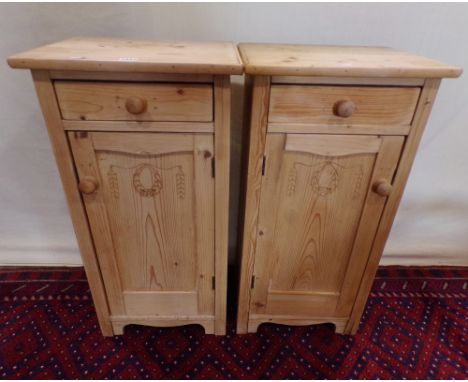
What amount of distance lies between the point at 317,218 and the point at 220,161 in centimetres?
34

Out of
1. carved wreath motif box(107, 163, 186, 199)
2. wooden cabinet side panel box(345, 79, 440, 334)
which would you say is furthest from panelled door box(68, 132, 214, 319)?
wooden cabinet side panel box(345, 79, 440, 334)

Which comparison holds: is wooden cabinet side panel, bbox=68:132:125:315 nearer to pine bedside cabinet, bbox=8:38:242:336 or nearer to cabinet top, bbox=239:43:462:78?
pine bedside cabinet, bbox=8:38:242:336

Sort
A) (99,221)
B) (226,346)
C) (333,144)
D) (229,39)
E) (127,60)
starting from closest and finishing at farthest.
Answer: (127,60) → (333,144) → (99,221) → (229,39) → (226,346)

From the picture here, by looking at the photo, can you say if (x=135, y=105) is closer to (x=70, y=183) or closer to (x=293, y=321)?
(x=70, y=183)

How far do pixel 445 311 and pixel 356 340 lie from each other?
0.45 m

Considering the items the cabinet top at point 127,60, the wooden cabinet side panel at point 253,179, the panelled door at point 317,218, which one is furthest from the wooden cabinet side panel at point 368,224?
the cabinet top at point 127,60

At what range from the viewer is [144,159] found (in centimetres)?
79

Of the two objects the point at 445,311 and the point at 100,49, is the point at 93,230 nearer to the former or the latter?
the point at 100,49

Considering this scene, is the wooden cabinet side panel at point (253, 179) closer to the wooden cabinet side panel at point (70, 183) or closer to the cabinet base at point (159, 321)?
the cabinet base at point (159, 321)

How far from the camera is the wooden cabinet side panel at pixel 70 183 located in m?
0.69

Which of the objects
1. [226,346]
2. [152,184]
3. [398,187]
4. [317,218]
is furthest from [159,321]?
[398,187]

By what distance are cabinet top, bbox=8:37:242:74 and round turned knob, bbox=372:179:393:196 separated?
0.49 metres

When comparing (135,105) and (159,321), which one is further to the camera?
(159,321)

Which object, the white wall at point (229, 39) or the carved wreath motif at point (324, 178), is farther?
the white wall at point (229, 39)
